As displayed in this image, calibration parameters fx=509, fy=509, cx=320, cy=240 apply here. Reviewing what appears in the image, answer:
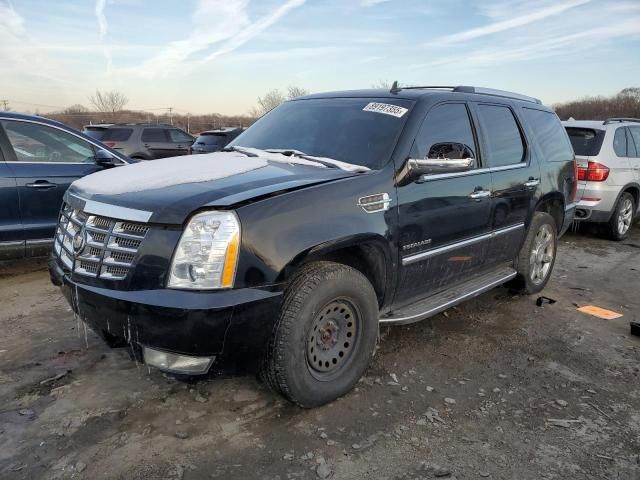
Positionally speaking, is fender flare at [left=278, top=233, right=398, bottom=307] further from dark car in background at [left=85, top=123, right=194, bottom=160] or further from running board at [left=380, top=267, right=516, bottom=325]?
dark car in background at [left=85, top=123, right=194, bottom=160]

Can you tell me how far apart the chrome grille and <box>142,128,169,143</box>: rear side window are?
40.3 ft

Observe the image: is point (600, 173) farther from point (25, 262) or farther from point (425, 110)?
point (25, 262)

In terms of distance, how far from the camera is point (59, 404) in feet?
9.75

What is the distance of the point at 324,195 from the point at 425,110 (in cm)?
126

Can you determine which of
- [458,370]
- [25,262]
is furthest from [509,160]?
[25,262]

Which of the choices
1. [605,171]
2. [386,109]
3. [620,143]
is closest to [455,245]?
[386,109]

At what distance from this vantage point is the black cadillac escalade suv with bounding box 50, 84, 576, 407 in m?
2.48

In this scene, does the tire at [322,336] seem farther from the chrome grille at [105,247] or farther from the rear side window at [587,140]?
the rear side window at [587,140]

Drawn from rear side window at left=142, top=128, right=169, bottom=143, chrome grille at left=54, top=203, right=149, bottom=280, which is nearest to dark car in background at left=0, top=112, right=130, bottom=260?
chrome grille at left=54, top=203, right=149, bottom=280

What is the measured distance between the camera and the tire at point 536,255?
16.0 ft

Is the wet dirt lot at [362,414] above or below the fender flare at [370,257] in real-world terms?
below

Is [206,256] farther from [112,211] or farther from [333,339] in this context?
[333,339]

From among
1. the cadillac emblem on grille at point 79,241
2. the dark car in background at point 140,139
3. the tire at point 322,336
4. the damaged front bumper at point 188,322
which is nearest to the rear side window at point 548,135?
the tire at point 322,336

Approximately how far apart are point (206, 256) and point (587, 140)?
7.28 meters
